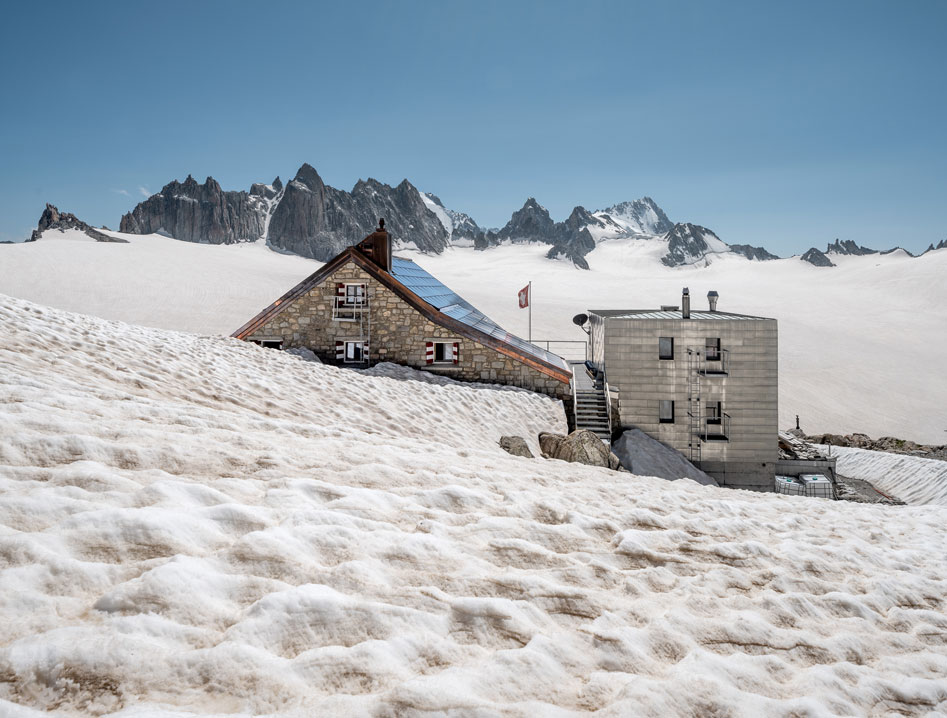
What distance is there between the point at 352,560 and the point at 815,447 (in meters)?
30.7

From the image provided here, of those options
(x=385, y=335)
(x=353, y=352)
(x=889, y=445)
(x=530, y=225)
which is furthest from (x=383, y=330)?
(x=530, y=225)

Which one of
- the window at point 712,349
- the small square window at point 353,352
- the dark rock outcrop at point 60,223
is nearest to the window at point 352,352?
the small square window at point 353,352

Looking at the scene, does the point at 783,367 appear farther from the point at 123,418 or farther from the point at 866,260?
the point at 866,260

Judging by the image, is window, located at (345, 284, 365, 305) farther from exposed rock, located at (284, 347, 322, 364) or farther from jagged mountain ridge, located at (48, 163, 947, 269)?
jagged mountain ridge, located at (48, 163, 947, 269)

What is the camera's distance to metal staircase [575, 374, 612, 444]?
18.2 m

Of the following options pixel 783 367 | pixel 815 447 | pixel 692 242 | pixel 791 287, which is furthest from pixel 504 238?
pixel 815 447

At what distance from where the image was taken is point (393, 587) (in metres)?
3.48

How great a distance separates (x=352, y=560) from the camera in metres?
3.71

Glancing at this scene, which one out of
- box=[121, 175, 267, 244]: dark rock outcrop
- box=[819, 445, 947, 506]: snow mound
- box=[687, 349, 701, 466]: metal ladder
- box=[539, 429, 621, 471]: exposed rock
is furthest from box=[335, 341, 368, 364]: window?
box=[121, 175, 267, 244]: dark rock outcrop

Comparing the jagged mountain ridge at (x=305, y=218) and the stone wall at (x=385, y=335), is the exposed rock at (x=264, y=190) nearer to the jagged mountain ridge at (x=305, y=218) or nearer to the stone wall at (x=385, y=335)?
the jagged mountain ridge at (x=305, y=218)

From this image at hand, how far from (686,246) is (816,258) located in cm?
3783

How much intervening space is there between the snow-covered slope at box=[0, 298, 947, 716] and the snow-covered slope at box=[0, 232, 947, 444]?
116ft

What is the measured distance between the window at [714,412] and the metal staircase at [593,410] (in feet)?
13.5

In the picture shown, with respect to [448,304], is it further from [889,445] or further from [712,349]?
[889,445]
